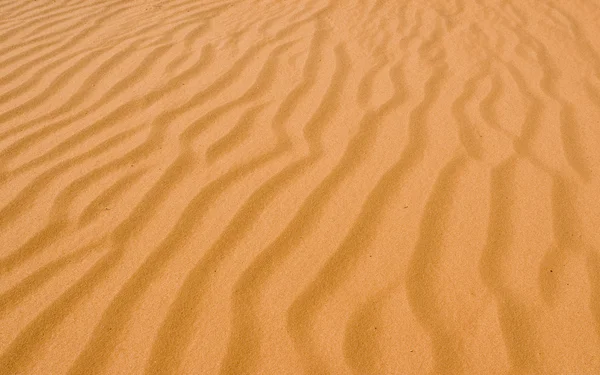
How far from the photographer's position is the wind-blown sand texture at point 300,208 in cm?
169

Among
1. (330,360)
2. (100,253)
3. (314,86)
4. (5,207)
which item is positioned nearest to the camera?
(330,360)

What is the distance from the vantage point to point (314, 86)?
10.4ft

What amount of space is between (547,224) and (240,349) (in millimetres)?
1235

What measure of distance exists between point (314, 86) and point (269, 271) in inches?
59.9

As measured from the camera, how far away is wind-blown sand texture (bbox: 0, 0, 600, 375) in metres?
1.69

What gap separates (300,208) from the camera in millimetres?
2197

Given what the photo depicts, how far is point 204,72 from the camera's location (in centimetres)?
337

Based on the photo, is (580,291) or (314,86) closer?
(580,291)

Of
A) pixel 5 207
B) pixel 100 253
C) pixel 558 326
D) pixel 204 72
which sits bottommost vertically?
pixel 558 326

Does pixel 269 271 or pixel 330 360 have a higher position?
pixel 269 271

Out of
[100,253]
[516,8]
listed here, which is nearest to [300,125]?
[100,253]

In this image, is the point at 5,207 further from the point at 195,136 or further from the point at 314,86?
the point at 314,86

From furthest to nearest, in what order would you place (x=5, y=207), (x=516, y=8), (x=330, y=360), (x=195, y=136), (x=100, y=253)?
(x=516, y=8), (x=195, y=136), (x=5, y=207), (x=100, y=253), (x=330, y=360)

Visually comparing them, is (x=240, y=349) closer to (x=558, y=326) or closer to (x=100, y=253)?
(x=100, y=253)
